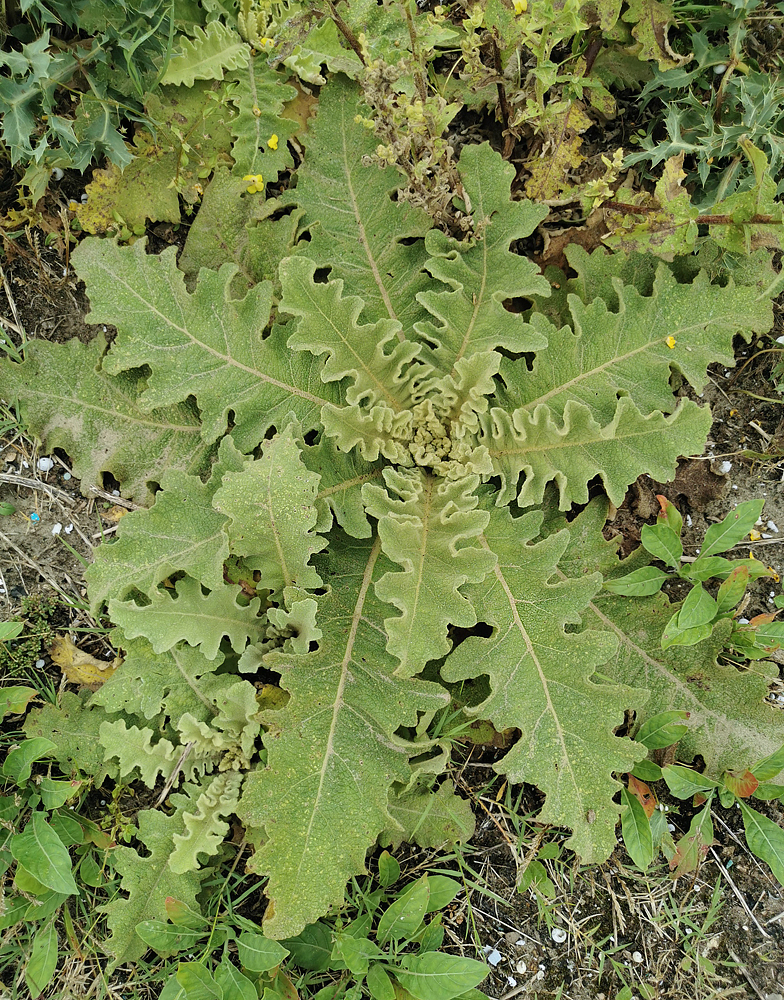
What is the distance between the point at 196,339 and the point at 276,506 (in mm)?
731

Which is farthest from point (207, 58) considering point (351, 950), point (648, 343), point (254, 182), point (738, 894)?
point (738, 894)

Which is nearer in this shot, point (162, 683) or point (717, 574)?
point (162, 683)

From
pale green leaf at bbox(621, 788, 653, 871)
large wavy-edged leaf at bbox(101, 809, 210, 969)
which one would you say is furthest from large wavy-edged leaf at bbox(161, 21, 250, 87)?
pale green leaf at bbox(621, 788, 653, 871)

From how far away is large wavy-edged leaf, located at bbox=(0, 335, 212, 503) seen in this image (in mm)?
3014

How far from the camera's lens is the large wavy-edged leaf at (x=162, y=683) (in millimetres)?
2916

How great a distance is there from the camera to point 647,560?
316 centimetres

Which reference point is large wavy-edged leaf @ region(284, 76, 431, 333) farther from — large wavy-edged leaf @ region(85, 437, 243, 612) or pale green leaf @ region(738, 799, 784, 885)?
pale green leaf @ region(738, 799, 784, 885)

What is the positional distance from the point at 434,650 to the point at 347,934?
117 centimetres

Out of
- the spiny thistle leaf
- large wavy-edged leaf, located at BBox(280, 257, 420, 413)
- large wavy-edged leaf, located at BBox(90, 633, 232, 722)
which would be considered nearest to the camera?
large wavy-edged leaf, located at BBox(280, 257, 420, 413)

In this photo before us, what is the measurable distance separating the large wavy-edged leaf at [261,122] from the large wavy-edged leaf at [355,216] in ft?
0.37

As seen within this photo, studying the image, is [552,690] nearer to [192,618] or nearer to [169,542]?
[192,618]

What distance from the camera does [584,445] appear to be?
2848 mm

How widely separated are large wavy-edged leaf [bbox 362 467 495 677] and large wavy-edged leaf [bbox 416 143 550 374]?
54 cm

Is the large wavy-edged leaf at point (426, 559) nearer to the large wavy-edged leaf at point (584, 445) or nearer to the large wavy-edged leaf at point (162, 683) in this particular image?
the large wavy-edged leaf at point (584, 445)
